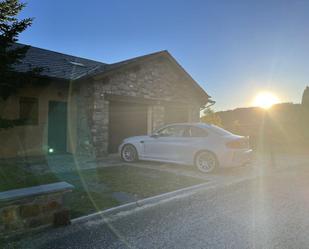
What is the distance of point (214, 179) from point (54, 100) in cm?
765

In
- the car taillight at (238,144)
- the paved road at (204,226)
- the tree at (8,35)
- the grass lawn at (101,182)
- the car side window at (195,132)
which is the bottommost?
the paved road at (204,226)

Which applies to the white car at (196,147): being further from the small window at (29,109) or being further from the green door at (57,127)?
the small window at (29,109)

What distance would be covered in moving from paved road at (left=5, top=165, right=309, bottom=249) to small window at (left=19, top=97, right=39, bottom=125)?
763 cm

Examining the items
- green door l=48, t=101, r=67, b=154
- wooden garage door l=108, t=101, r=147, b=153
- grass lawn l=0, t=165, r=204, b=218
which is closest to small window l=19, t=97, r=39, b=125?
green door l=48, t=101, r=67, b=154

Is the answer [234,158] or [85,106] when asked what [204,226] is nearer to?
[234,158]

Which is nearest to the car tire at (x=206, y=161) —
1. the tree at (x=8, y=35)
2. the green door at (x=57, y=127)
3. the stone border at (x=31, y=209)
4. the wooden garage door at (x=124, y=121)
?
the wooden garage door at (x=124, y=121)

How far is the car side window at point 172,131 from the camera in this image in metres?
9.11

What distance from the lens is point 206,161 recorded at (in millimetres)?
8398

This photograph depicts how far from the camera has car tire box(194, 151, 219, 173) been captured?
26.9 ft

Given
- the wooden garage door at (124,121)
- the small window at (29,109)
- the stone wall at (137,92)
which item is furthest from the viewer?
the wooden garage door at (124,121)

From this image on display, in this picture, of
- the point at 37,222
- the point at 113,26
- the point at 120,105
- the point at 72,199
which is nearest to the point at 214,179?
the point at 72,199

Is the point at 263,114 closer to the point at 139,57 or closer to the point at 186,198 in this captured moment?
the point at 139,57

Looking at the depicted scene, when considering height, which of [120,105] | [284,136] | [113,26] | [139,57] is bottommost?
[284,136]

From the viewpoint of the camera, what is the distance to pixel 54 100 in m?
11.3
